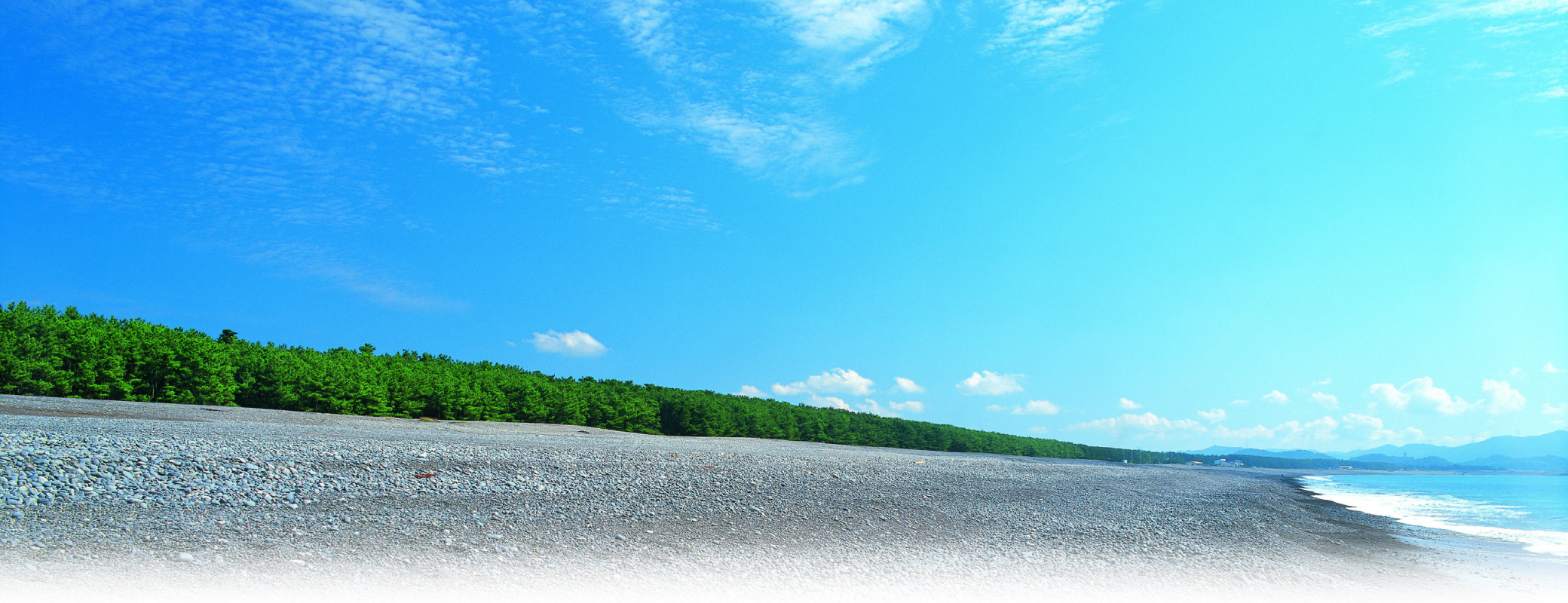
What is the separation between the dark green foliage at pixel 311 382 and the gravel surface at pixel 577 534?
2246 centimetres

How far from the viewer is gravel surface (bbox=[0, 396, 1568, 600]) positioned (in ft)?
30.3

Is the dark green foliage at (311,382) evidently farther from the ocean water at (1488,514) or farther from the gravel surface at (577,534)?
the ocean water at (1488,514)

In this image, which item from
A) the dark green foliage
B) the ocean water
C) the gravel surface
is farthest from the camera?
the dark green foliage

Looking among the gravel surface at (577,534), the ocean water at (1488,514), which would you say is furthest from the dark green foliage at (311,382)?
the ocean water at (1488,514)

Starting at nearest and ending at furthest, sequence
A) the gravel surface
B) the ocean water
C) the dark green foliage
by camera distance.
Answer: the gravel surface
the ocean water
the dark green foliage

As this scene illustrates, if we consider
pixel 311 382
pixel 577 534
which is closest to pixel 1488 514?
pixel 577 534

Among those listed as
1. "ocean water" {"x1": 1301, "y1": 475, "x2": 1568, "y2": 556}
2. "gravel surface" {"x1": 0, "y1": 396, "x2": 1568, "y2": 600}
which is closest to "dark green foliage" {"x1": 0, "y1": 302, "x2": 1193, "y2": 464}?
"gravel surface" {"x1": 0, "y1": 396, "x2": 1568, "y2": 600}

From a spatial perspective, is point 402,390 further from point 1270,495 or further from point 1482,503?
point 1482,503

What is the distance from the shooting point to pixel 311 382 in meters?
45.0

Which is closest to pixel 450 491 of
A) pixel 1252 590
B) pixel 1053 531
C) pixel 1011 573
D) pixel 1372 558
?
pixel 1011 573

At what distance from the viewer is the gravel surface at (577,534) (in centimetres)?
925

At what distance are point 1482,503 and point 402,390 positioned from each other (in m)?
63.1

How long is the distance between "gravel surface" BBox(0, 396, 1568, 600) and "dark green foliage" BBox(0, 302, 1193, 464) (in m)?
22.5

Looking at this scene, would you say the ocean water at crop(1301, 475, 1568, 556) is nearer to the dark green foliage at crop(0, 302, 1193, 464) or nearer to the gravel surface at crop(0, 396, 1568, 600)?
the gravel surface at crop(0, 396, 1568, 600)
